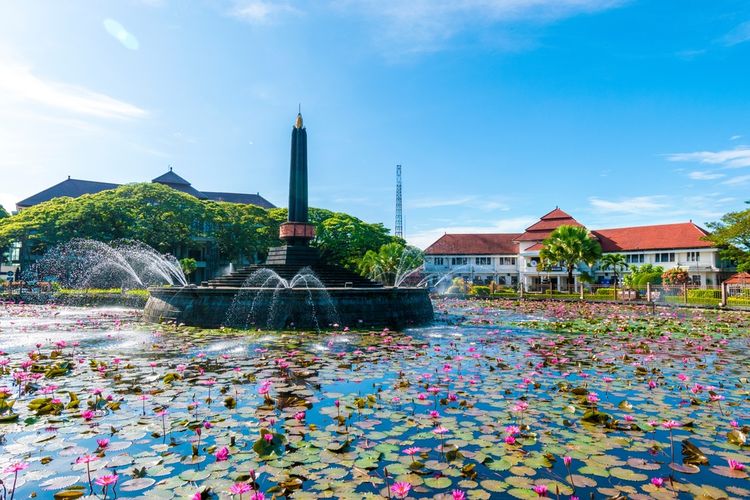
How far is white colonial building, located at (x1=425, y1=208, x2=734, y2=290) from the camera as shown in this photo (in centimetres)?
4766

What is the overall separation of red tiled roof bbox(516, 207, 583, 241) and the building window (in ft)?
32.8

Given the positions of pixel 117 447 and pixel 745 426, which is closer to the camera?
pixel 117 447

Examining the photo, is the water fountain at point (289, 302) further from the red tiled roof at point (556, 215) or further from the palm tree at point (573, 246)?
the red tiled roof at point (556, 215)

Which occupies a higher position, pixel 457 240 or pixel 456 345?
pixel 457 240

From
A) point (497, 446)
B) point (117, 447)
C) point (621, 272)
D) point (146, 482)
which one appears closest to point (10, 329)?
point (117, 447)

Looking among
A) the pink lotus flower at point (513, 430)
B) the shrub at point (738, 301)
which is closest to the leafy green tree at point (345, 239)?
the shrub at point (738, 301)

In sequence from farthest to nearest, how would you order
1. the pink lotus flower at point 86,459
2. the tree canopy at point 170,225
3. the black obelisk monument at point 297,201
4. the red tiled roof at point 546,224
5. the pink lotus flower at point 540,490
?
the red tiled roof at point 546,224, the tree canopy at point 170,225, the black obelisk monument at point 297,201, the pink lotus flower at point 86,459, the pink lotus flower at point 540,490

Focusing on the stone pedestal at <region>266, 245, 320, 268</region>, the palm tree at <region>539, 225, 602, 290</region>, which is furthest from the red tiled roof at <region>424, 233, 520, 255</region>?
the stone pedestal at <region>266, 245, 320, 268</region>

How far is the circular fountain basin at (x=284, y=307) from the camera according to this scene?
46.1ft

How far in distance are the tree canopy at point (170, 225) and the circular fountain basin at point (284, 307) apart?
27.9 m

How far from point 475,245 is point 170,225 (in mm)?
40227

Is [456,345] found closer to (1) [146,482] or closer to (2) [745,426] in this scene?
(2) [745,426]

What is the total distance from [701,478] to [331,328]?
11167 millimetres

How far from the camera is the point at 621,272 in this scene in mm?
51656
